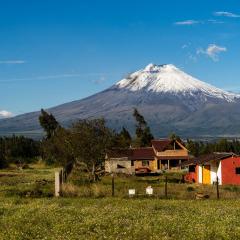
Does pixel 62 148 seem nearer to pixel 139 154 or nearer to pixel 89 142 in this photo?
pixel 89 142

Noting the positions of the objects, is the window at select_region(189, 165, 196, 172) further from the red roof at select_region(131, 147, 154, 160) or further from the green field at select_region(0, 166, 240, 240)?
the green field at select_region(0, 166, 240, 240)

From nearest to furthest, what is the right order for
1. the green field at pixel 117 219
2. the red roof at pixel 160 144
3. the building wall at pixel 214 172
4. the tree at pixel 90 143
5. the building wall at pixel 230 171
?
1. the green field at pixel 117 219
2. the tree at pixel 90 143
3. the building wall at pixel 230 171
4. the building wall at pixel 214 172
5. the red roof at pixel 160 144

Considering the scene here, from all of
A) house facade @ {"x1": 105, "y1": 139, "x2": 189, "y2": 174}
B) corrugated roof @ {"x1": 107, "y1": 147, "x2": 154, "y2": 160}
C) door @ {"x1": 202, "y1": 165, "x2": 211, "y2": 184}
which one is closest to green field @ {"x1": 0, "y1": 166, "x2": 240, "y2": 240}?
door @ {"x1": 202, "y1": 165, "x2": 211, "y2": 184}

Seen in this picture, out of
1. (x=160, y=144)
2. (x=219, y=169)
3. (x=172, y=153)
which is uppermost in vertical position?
(x=160, y=144)

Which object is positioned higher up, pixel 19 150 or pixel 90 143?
pixel 19 150

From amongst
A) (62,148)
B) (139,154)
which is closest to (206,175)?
(62,148)

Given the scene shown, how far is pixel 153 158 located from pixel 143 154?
213cm

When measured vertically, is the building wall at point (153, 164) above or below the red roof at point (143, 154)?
below

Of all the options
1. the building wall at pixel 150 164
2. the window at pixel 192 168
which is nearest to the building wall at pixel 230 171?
the window at pixel 192 168

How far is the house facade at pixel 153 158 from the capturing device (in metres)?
114

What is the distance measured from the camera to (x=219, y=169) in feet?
251

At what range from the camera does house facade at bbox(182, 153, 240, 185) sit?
75.5 meters

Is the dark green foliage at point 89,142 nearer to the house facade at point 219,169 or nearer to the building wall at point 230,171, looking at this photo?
the house facade at point 219,169

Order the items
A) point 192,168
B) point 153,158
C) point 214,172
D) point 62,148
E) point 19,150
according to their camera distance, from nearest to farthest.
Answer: point 214,172 → point 62,148 → point 192,168 → point 153,158 → point 19,150
